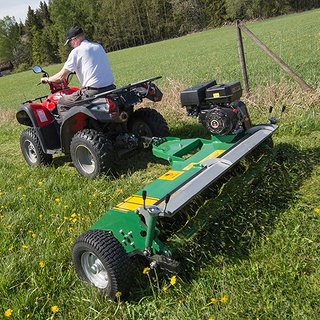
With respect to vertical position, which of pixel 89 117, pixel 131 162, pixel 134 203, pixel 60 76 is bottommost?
pixel 131 162

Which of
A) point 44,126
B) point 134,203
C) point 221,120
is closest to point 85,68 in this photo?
point 44,126

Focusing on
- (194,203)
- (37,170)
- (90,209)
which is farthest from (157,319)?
(37,170)

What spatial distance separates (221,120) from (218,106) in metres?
0.18

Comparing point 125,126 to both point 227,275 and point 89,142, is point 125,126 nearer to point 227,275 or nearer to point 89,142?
point 89,142

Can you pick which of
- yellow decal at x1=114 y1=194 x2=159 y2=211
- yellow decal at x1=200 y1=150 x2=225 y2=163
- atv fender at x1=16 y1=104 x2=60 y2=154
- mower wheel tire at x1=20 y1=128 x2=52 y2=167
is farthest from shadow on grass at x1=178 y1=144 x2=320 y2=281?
mower wheel tire at x1=20 y1=128 x2=52 y2=167

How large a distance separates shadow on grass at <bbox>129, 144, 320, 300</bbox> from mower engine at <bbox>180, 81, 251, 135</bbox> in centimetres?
50

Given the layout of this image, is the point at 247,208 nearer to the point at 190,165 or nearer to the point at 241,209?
the point at 241,209

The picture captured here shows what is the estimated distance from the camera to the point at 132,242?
9.30 ft

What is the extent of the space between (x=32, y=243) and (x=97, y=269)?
3.08ft

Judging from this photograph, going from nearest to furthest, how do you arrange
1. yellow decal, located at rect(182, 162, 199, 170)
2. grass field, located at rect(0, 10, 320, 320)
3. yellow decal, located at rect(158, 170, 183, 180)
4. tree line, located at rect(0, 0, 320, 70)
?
grass field, located at rect(0, 10, 320, 320), yellow decal, located at rect(158, 170, 183, 180), yellow decal, located at rect(182, 162, 199, 170), tree line, located at rect(0, 0, 320, 70)

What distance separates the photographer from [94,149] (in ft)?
15.1

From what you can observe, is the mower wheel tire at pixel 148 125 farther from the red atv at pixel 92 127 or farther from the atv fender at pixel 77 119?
the atv fender at pixel 77 119

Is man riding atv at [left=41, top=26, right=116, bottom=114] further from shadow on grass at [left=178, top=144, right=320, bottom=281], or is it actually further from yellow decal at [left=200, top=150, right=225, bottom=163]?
shadow on grass at [left=178, top=144, right=320, bottom=281]

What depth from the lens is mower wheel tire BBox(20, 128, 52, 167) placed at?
559 cm
